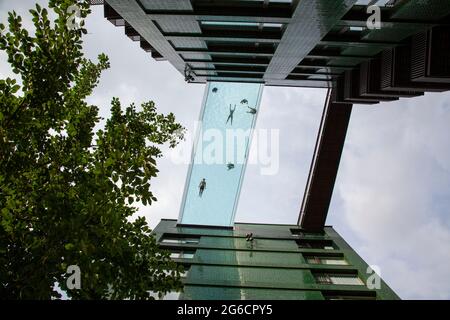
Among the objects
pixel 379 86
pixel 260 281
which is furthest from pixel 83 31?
pixel 260 281

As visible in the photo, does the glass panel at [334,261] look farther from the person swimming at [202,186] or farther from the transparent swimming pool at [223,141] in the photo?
the person swimming at [202,186]

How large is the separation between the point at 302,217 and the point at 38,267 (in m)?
22.3

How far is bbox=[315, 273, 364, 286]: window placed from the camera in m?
19.4

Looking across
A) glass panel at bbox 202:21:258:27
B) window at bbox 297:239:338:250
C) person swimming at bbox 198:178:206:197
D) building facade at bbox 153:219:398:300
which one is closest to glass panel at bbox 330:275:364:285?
building facade at bbox 153:219:398:300

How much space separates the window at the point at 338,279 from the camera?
762 inches

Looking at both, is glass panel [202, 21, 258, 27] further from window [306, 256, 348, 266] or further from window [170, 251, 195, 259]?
window [306, 256, 348, 266]

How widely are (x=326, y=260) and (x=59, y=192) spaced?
1957 cm

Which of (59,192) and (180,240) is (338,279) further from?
(59,192)

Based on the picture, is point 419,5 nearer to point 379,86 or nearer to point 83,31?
point 379,86

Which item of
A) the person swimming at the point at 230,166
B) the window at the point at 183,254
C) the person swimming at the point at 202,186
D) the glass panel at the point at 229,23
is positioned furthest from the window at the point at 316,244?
the glass panel at the point at 229,23

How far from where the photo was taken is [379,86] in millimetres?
14328

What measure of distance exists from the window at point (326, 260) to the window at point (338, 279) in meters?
1.38

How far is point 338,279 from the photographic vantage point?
19.7 m

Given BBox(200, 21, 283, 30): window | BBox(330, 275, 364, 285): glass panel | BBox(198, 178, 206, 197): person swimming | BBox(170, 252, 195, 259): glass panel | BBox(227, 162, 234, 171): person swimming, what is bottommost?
BBox(330, 275, 364, 285): glass panel
